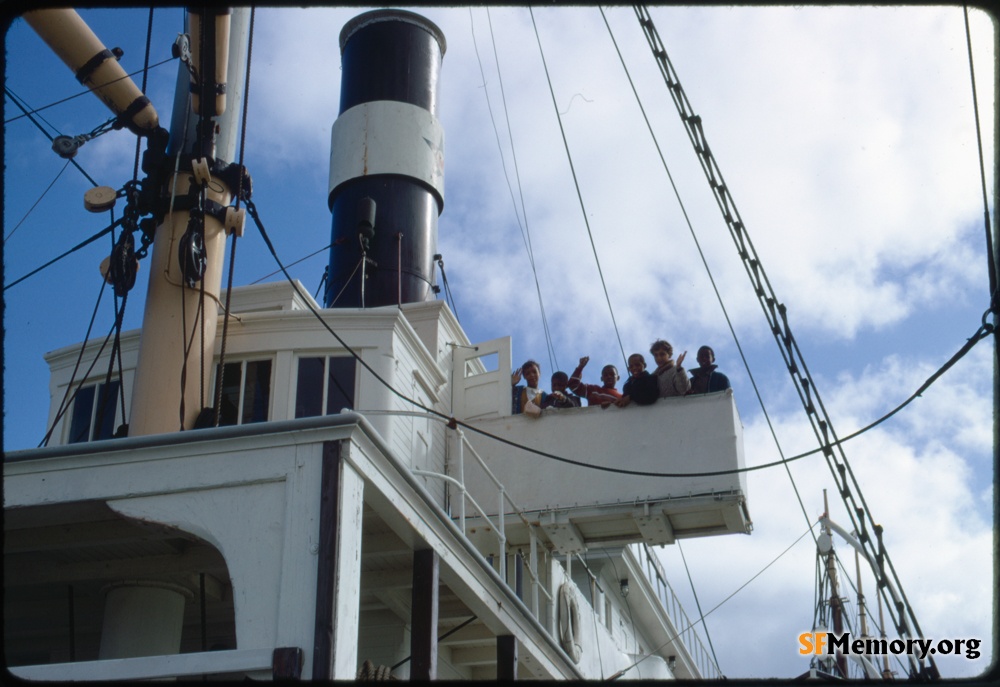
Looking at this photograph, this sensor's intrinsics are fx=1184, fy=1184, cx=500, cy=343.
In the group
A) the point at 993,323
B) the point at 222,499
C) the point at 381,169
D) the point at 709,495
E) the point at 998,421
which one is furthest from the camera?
the point at 381,169

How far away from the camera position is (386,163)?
18.3 meters

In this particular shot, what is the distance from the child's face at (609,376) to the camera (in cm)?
1425

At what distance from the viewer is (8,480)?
8383mm

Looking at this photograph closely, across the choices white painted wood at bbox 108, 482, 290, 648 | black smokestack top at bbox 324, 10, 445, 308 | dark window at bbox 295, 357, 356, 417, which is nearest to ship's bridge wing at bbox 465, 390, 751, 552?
dark window at bbox 295, 357, 356, 417

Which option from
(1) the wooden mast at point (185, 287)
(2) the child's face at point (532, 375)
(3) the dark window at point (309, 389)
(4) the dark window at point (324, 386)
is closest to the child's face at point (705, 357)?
(2) the child's face at point (532, 375)

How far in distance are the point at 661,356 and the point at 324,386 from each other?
3971 millimetres

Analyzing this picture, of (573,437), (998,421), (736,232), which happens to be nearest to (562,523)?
(573,437)

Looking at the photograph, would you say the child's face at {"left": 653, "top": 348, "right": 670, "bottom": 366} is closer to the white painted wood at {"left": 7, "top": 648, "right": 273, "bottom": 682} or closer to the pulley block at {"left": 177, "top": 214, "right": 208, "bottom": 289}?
the pulley block at {"left": 177, "top": 214, "right": 208, "bottom": 289}

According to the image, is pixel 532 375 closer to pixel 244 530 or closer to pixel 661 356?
pixel 661 356

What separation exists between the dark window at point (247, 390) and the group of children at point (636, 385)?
3235 millimetres

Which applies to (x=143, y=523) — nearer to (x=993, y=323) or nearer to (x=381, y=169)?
(x=993, y=323)

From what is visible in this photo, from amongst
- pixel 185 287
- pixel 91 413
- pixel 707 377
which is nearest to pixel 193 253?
pixel 185 287

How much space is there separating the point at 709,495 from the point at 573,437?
1763 millimetres

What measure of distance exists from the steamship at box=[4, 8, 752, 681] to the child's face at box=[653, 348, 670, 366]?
2.03 ft
